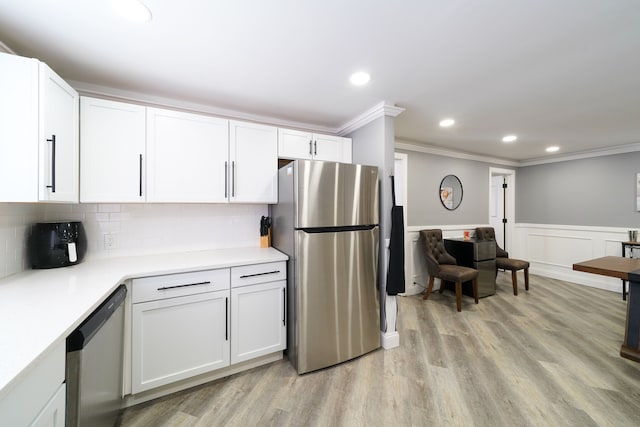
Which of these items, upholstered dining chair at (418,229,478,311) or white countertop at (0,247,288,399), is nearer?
white countertop at (0,247,288,399)

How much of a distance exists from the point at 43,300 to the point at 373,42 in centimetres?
215

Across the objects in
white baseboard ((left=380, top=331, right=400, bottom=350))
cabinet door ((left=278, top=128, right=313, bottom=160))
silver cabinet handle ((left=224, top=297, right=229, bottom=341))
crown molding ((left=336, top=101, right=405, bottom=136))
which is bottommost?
white baseboard ((left=380, top=331, right=400, bottom=350))

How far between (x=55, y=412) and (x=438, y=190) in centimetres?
439

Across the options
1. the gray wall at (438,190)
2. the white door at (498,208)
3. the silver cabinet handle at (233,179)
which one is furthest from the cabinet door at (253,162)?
the white door at (498,208)

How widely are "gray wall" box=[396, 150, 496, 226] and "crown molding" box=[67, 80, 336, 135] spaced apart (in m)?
1.87

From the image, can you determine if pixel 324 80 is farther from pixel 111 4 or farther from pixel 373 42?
pixel 111 4

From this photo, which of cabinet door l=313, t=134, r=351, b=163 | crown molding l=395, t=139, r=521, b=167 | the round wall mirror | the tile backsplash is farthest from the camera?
the round wall mirror

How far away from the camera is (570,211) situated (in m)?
4.42

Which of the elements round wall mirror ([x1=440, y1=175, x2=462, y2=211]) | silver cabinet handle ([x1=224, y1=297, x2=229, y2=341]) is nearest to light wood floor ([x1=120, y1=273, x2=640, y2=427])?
silver cabinet handle ([x1=224, y1=297, x2=229, y2=341])

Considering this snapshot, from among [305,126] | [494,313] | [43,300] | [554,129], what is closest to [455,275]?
[494,313]

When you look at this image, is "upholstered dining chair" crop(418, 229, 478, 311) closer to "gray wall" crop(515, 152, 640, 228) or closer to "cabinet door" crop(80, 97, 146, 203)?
"gray wall" crop(515, 152, 640, 228)

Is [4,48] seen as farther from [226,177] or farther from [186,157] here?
[226,177]

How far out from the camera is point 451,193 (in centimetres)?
415

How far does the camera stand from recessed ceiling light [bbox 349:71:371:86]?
5.86 ft
